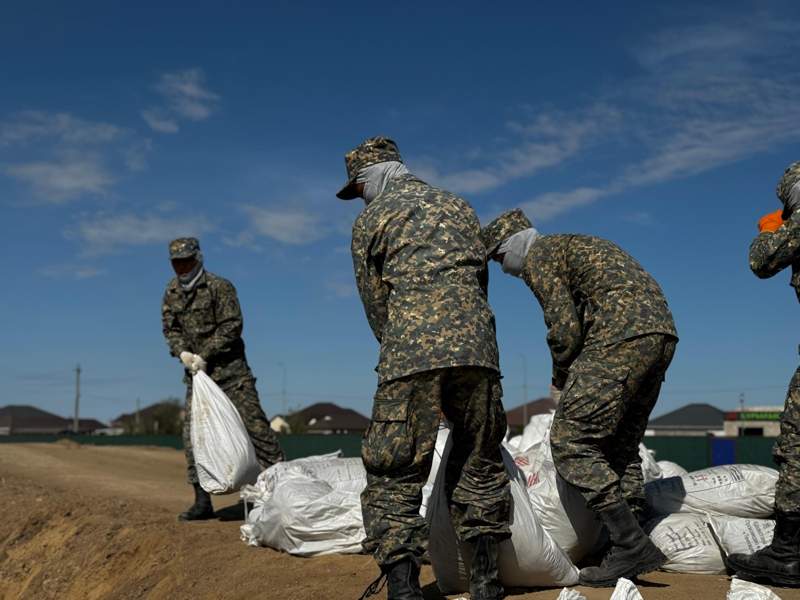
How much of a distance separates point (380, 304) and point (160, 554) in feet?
9.12

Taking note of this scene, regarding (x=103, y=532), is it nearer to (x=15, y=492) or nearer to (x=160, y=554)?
(x=160, y=554)

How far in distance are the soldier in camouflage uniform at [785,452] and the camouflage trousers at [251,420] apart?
3.53 m

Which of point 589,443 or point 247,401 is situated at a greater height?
point 247,401

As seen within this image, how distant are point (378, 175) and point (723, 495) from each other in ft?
8.08

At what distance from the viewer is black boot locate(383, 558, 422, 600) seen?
2.93 metres

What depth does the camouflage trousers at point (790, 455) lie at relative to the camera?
3.47m

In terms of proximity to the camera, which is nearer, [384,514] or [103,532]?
[384,514]

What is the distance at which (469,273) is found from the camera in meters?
3.15

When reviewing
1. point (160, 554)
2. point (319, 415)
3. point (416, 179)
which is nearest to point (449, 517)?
point (416, 179)

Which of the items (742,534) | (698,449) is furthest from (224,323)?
(698,449)

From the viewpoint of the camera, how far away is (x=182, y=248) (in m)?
6.38

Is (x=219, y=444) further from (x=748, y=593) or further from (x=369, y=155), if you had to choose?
(x=748, y=593)

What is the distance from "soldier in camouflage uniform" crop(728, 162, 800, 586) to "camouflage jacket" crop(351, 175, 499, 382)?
1.28 meters

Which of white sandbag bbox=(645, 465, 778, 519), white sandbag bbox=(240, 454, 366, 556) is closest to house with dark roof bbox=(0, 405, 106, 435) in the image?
white sandbag bbox=(240, 454, 366, 556)
